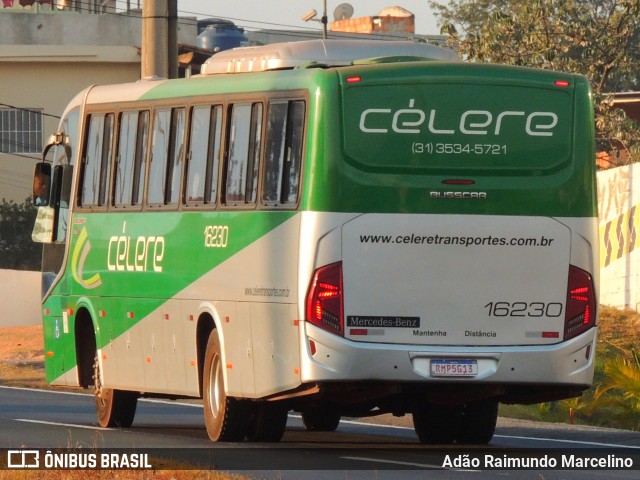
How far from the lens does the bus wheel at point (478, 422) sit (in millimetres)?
15477

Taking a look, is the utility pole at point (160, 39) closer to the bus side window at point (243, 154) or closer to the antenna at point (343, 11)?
the bus side window at point (243, 154)

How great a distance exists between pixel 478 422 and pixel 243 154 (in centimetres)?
333

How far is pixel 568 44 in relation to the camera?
45406mm

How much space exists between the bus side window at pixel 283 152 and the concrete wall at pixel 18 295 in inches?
1303

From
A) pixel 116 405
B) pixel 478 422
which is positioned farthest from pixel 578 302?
pixel 116 405

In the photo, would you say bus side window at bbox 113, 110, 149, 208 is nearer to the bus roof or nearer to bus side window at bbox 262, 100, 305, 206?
the bus roof

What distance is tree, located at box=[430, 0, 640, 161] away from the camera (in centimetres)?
4034

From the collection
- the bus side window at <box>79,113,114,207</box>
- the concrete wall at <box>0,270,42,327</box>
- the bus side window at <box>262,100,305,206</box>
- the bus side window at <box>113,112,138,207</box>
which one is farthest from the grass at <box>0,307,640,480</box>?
the concrete wall at <box>0,270,42,327</box>

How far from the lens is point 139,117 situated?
55.3 ft

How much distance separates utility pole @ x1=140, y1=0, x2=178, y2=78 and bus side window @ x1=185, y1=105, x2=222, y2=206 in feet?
20.1

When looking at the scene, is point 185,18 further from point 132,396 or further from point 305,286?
point 305,286

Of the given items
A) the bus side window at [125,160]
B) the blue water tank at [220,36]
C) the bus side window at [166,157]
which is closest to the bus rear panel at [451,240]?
the bus side window at [166,157]

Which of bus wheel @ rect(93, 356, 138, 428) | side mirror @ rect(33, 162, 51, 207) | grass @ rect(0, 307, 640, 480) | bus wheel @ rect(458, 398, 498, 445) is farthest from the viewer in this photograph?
side mirror @ rect(33, 162, 51, 207)

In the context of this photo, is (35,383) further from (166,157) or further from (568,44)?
(568,44)
